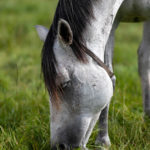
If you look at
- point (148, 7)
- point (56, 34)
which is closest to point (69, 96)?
point (56, 34)

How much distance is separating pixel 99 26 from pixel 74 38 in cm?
20

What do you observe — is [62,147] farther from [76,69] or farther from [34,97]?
[34,97]

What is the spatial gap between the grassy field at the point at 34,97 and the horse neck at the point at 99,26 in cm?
76

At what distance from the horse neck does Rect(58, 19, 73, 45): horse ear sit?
0.41 ft

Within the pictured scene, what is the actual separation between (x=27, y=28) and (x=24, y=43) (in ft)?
1.78

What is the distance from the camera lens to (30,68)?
4.41 meters

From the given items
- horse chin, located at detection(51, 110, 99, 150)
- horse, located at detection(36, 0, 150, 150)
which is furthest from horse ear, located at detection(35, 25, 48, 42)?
horse chin, located at detection(51, 110, 99, 150)

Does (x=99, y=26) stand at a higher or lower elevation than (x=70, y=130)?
higher

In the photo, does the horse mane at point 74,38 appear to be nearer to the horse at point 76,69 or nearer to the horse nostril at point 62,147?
the horse at point 76,69

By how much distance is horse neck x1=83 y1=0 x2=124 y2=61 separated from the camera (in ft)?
5.99

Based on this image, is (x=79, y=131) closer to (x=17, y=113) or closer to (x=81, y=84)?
(x=81, y=84)

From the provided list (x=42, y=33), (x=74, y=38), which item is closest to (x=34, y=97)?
(x=42, y=33)

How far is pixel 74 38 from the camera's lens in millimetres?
1785

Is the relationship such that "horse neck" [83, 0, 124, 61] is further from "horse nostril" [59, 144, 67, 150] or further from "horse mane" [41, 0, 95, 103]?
"horse nostril" [59, 144, 67, 150]
